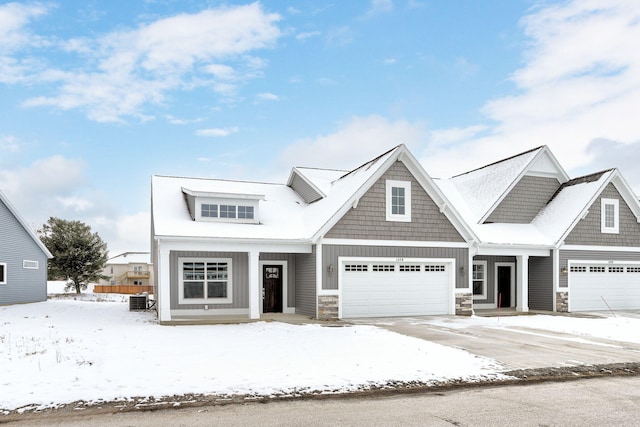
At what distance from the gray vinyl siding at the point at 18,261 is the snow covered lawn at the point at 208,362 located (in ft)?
40.0

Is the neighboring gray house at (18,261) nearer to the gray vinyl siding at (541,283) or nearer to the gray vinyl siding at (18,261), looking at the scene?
the gray vinyl siding at (18,261)

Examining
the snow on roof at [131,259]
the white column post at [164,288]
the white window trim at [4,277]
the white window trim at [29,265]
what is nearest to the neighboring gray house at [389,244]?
the white column post at [164,288]

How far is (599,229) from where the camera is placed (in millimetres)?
Answer: 23828

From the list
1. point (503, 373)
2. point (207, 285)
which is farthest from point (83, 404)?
point (207, 285)

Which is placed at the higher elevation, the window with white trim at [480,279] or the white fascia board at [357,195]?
the white fascia board at [357,195]

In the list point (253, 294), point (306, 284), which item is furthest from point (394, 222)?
point (253, 294)

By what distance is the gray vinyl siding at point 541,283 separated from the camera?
23.3 m

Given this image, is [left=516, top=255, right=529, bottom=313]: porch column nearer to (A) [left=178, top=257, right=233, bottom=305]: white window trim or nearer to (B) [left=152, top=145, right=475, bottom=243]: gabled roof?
(B) [left=152, top=145, right=475, bottom=243]: gabled roof

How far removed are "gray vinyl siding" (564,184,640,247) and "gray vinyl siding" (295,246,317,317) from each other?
11.4 meters

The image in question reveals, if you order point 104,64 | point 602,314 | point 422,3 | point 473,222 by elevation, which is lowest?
point 602,314

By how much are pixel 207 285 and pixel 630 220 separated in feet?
62.4

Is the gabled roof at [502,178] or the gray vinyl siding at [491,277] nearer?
the gabled roof at [502,178]

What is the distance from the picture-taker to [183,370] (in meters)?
9.63

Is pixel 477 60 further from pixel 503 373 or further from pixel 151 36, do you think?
pixel 503 373
